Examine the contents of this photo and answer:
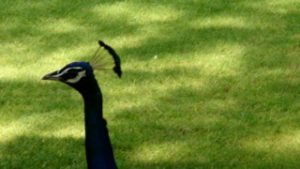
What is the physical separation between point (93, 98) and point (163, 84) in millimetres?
2390

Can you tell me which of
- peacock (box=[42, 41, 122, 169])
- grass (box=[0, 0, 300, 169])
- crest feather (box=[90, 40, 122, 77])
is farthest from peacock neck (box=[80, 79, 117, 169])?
grass (box=[0, 0, 300, 169])

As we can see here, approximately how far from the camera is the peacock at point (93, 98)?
3.41 meters

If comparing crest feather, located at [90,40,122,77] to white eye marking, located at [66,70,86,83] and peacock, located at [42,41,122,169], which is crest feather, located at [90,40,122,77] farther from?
white eye marking, located at [66,70,86,83]

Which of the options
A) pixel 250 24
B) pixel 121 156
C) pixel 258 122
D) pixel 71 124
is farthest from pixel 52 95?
pixel 250 24

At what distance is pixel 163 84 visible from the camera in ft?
19.1

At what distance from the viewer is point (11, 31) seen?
6777 mm

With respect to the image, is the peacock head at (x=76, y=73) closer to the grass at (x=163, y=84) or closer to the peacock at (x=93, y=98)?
the peacock at (x=93, y=98)

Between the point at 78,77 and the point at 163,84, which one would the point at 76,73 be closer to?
the point at 78,77

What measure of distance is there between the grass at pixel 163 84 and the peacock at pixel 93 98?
1.25 meters

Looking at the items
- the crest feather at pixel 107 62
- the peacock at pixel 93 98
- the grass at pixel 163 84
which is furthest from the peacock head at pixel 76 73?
the grass at pixel 163 84

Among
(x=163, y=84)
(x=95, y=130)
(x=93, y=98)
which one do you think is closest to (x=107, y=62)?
(x=93, y=98)

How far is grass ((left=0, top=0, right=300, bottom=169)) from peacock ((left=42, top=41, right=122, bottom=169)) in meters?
1.25

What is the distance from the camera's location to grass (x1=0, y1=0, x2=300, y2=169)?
497cm

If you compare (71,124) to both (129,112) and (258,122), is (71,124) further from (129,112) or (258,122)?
(258,122)
